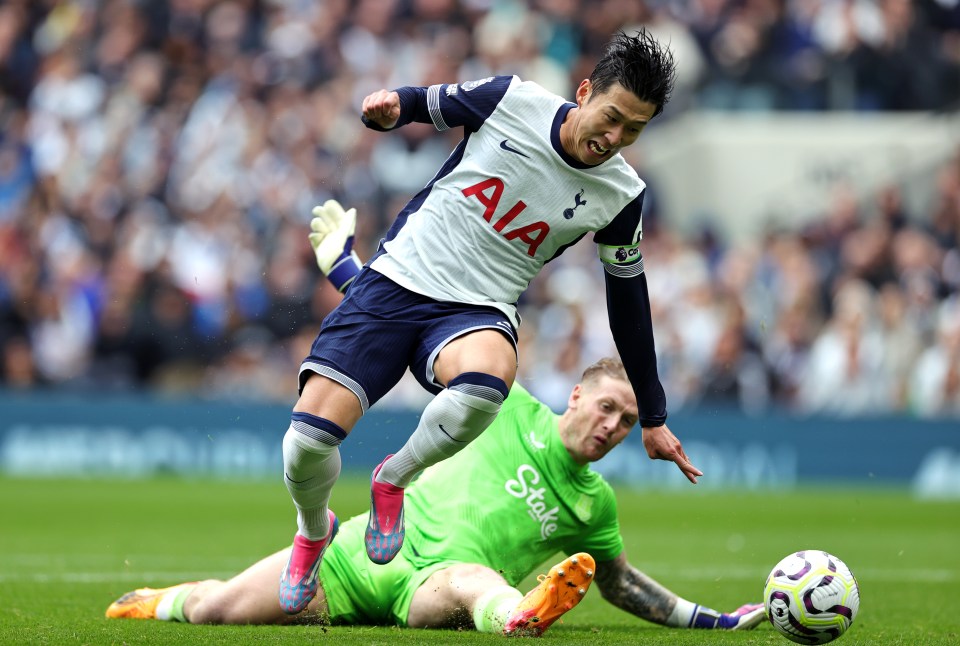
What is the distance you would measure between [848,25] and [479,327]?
659 inches

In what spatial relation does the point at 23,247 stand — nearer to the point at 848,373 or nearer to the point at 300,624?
the point at 848,373

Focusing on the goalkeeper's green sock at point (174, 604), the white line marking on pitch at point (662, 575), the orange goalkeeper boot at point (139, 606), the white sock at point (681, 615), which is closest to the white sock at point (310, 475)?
the goalkeeper's green sock at point (174, 604)

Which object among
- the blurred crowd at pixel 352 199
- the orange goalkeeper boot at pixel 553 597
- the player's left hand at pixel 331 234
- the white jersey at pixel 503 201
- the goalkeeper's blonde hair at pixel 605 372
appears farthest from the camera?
the blurred crowd at pixel 352 199

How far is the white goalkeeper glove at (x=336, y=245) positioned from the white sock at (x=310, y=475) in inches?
→ 51.0

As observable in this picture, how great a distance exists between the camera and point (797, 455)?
18031 millimetres

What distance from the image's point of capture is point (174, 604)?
23.3 ft

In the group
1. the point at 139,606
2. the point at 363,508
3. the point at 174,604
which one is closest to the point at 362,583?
the point at 174,604

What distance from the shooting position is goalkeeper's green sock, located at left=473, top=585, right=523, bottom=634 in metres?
6.31

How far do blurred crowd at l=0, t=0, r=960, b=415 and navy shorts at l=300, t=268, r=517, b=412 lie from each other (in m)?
9.09

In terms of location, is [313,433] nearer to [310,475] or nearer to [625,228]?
[310,475]

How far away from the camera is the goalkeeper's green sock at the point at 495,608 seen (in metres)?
6.31

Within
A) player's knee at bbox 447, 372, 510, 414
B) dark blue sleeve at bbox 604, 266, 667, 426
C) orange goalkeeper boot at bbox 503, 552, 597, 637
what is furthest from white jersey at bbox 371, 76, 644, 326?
orange goalkeeper boot at bbox 503, 552, 597, 637

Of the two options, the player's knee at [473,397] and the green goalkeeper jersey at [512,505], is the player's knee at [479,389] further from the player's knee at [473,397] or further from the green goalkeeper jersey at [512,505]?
the green goalkeeper jersey at [512,505]

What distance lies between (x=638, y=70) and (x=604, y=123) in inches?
10.4
